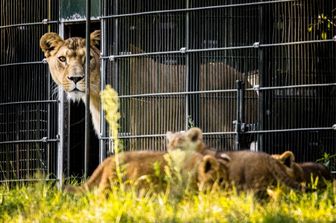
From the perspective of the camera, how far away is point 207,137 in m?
12.8

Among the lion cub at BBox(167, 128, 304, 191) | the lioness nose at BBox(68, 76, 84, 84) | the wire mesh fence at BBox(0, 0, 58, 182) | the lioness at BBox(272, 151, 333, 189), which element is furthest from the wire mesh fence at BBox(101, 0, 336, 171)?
the lion cub at BBox(167, 128, 304, 191)

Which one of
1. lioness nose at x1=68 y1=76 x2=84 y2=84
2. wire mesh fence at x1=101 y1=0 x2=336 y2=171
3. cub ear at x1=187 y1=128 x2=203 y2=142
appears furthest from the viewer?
lioness nose at x1=68 y1=76 x2=84 y2=84

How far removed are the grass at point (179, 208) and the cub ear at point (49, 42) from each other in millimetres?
5919

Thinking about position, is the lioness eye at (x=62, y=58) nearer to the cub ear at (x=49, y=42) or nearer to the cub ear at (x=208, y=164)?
the cub ear at (x=49, y=42)

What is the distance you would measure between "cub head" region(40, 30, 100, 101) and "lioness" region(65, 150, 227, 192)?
228 inches

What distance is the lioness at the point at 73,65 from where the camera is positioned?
14523 mm

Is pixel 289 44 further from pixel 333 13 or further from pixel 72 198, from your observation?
pixel 72 198

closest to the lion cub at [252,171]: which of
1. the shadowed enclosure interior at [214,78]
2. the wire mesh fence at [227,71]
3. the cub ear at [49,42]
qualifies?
the shadowed enclosure interior at [214,78]

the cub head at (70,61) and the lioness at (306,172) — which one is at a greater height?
the cub head at (70,61)

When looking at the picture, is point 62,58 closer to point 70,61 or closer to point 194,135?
point 70,61

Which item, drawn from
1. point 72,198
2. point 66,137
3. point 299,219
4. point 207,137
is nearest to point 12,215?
point 72,198

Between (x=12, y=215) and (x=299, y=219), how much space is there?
2.00 metres

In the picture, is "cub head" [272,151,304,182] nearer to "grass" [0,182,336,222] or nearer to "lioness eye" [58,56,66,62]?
"grass" [0,182,336,222]

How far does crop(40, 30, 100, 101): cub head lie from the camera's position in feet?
47.5
